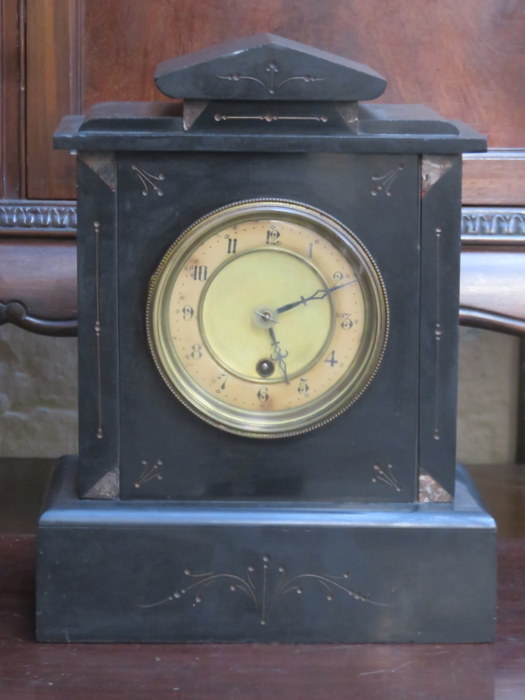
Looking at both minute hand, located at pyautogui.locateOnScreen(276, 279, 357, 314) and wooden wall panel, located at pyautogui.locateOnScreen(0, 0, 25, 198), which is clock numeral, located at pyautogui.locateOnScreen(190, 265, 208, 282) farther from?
wooden wall panel, located at pyautogui.locateOnScreen(0, 0, 25, 198)

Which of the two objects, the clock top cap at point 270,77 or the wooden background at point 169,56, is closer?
the clock top cap at point 270,77

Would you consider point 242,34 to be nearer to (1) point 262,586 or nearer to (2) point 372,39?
(2) point 372,39

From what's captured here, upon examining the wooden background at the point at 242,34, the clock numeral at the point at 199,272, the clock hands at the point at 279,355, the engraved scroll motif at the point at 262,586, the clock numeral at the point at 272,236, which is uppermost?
the wooden background at the point at 242,34

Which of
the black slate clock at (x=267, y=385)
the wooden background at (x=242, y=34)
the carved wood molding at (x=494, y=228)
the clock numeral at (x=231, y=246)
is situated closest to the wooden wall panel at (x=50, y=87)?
the wooden background at (x=242, y=34)

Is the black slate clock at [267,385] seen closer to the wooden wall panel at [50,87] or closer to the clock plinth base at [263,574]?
the clock plinth base at [263,574]

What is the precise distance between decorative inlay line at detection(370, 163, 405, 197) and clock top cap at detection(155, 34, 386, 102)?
0.07m

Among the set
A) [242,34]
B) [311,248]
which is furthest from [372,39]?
[311,248]

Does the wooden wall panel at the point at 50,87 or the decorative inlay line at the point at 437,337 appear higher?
the wooden wall panel at the point at 50,87

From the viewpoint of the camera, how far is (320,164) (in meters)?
1.12

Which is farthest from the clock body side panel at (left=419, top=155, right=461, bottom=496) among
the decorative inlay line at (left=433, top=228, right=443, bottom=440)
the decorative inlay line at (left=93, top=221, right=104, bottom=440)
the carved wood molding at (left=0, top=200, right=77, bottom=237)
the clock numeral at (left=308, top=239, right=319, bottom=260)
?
the carved wood molding at (left=0, top=200, right=77, bottom=237)

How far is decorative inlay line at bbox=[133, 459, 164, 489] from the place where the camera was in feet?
3.79

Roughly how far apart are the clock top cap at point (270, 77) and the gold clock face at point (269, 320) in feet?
0.35

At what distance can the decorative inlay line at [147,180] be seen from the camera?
1119mm

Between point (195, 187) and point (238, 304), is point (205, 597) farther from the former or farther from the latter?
point (195, 187)
